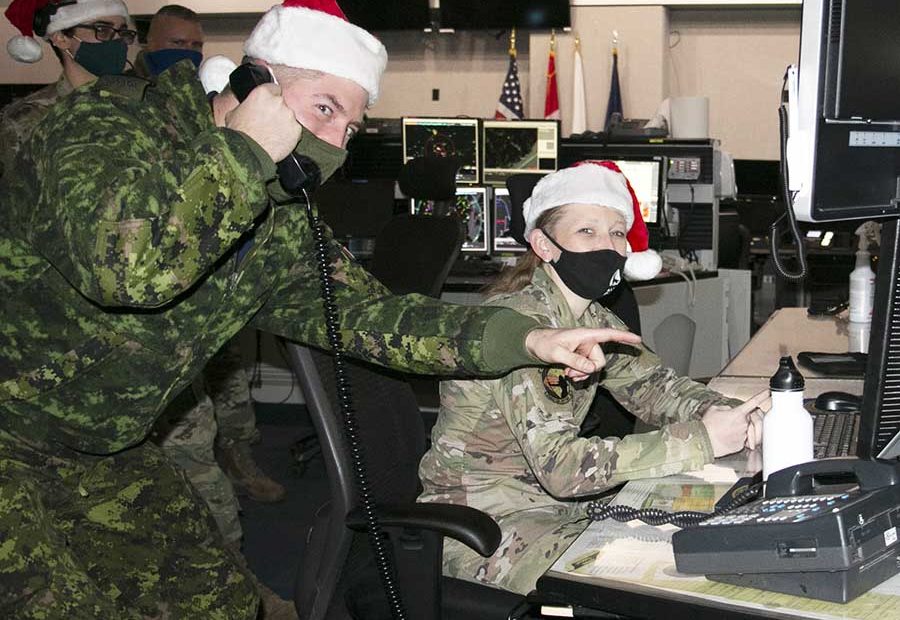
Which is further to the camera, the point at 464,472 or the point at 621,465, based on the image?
the point at 464,472

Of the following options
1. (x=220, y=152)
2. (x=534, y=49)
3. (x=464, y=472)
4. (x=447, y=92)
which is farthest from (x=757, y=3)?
(x=220, y=152)

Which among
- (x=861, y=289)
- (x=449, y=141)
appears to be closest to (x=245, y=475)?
(x=449, y=141)

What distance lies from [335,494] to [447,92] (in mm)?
8275

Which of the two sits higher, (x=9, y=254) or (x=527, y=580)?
(x=9, y=254)

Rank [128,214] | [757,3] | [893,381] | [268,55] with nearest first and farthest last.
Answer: [128,214]
[893,381]
[268,55]
[757,3]

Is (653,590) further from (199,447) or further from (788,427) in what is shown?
(199,447)

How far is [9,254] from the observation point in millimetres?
1480

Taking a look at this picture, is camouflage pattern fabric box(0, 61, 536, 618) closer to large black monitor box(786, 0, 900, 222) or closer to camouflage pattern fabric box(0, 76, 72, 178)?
large black monitor box(786, 0, 900, 222)

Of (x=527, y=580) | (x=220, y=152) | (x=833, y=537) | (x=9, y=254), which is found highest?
(x=220, y=152)

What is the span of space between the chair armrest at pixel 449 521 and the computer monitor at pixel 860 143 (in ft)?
2.02

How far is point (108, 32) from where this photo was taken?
3.22 metres

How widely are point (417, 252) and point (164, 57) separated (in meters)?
1.00

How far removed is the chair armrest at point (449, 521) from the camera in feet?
5.82

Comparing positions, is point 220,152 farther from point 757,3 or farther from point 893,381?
point 757,3
